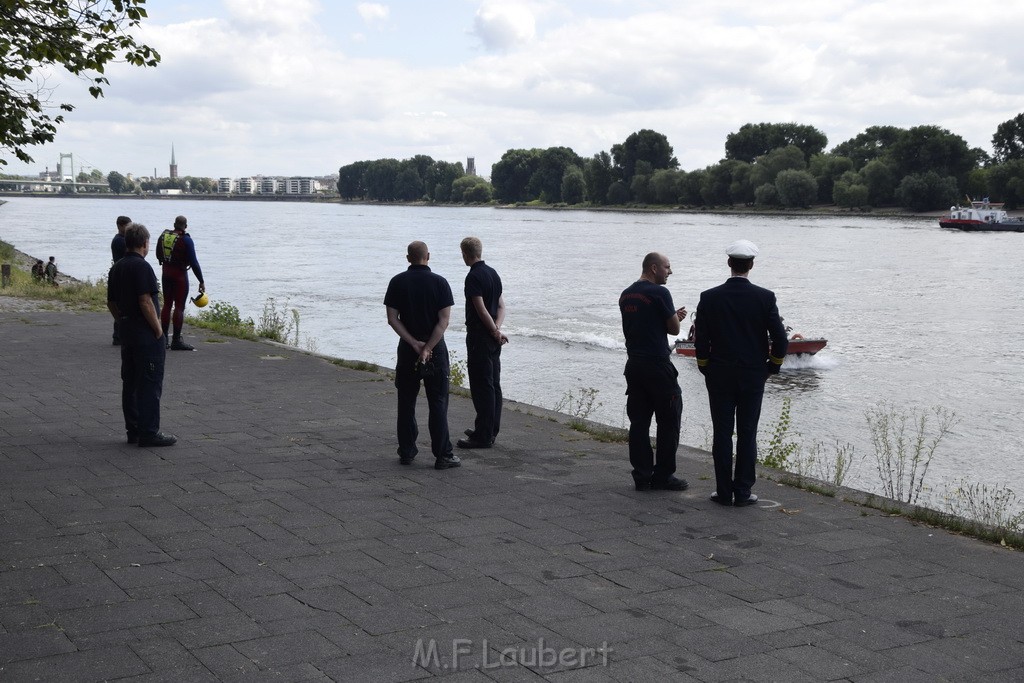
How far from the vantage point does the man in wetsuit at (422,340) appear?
7.73m

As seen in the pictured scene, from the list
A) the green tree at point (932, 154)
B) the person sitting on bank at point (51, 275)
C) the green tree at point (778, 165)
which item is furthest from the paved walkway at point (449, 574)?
the green tree at point (778, 165)

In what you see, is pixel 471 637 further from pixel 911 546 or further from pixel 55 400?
pixel 55 400

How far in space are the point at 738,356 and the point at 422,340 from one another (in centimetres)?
239

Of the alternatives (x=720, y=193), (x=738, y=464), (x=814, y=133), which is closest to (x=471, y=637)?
(x=738, y=464)

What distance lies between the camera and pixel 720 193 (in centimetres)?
13162

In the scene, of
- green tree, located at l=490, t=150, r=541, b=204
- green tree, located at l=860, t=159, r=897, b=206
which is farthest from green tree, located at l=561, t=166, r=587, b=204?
green tree, located at l=860, t=159, r=897, b=206

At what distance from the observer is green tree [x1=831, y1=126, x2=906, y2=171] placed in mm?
129250

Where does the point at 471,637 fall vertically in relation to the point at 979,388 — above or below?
above

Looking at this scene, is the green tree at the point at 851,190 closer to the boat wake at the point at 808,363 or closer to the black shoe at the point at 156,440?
the boat wake at the point at 808,363

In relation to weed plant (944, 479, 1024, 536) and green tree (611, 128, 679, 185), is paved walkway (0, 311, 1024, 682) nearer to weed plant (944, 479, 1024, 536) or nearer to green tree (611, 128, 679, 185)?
weed plant (944, 479, 1024, 536)

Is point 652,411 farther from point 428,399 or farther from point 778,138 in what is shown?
point 778,138

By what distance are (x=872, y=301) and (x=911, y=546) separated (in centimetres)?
3893

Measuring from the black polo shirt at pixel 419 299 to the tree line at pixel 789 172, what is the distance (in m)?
109

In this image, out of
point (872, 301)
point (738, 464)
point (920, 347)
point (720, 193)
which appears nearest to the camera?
point (738, 464)
